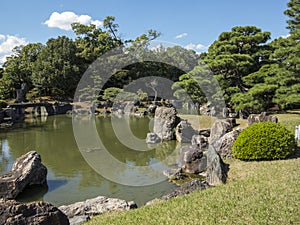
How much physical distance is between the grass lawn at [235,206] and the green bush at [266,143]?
1458 mm

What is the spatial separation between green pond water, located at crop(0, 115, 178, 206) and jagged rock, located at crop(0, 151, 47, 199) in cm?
22

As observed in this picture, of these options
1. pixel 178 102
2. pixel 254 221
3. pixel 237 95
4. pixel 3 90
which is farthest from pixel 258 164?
pixel 3 90

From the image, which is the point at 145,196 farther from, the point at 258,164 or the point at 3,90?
the point at 3,90

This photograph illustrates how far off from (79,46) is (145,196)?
3418 cm

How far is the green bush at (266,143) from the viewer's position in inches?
318

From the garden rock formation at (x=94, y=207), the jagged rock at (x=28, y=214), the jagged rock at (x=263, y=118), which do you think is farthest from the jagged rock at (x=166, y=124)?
the jagged rock at (x=28, y=214)

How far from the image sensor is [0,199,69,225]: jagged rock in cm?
410

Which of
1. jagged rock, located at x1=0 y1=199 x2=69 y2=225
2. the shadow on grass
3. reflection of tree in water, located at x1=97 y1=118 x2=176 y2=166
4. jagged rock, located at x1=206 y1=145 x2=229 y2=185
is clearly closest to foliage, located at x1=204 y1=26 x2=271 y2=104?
reflection of tree in water, located at x1=97 y1=118 x2=176 y2=166

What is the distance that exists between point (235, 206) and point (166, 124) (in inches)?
394

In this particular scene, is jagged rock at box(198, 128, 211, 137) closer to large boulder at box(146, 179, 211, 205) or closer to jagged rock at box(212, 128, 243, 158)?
jagged rock at box(212, 128, 243, 158)

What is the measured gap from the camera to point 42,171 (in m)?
8.59

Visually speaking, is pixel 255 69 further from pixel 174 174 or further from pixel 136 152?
pixel 174 174

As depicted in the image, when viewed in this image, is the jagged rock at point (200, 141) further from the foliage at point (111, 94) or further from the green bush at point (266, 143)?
the foliage at point (111, 94)

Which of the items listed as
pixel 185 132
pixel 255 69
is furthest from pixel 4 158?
pixel 255 69
